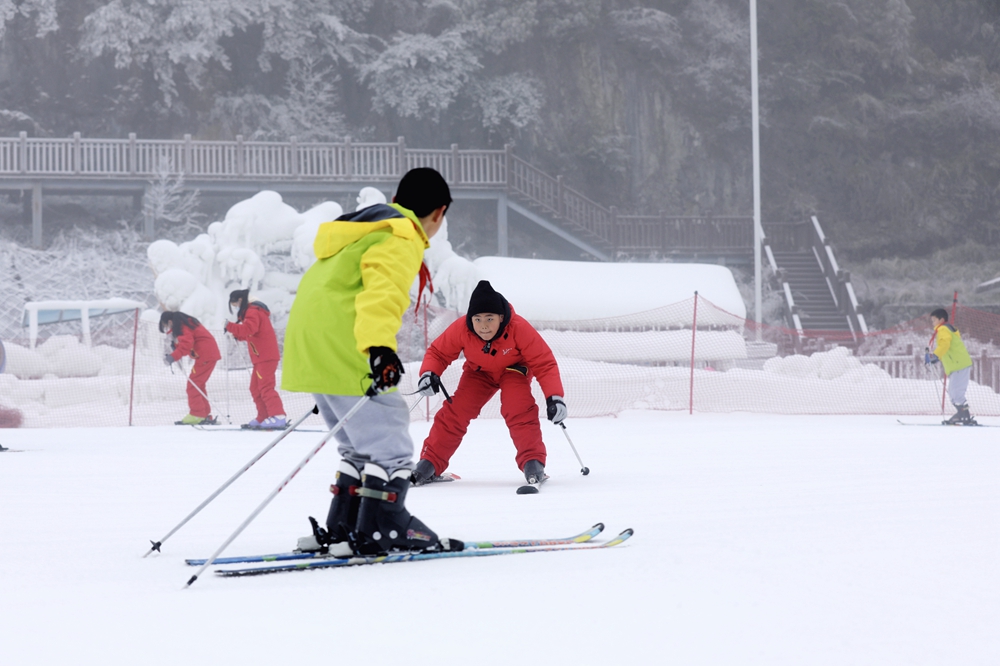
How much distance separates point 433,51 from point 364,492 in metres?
26.5

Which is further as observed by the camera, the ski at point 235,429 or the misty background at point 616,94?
the misty background at point 616,94

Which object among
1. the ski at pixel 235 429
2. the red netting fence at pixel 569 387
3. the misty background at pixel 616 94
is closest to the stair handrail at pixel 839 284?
the misty background at pixel 616 94

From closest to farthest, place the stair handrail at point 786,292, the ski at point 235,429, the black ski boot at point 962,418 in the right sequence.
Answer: the ski at point 235,429, the black ski boot at point 962,418, the stair handrail at point 786,292

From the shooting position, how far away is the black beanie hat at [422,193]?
3.50 m

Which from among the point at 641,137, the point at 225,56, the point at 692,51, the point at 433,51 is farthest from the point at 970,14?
the point at 225,56

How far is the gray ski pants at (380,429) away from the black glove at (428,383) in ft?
6.32

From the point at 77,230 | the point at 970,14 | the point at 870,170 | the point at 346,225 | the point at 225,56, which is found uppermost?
the point at 970,14

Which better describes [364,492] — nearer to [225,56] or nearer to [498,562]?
[498,562]

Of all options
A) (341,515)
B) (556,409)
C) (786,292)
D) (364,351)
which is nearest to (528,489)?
(556,409)

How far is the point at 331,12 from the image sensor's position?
3027cm

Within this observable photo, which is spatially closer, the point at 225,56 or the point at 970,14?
the point at 225,56

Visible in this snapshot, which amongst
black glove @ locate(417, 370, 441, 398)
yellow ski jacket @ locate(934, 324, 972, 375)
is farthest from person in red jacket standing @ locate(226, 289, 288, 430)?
yellow ski jacket @ locate(934, 324, 972, 375)

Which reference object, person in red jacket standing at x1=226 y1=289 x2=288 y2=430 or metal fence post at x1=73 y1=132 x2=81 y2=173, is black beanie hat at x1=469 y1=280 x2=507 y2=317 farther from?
metal fence post at x1=73 y1=132 x2=81 y2=173

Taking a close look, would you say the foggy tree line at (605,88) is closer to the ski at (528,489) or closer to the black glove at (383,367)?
the ski at (528,489)
